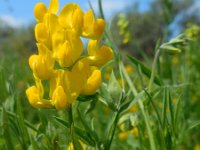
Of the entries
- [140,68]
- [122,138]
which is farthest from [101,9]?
[122,138]

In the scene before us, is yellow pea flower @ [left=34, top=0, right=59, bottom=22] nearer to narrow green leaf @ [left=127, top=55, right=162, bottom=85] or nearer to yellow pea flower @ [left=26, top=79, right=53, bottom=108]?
yellow pea flower @ [left=26, top=79, right=53, bottom=108]

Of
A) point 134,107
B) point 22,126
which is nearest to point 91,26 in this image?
point 22,126

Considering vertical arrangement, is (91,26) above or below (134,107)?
above

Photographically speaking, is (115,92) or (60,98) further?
(115,92)

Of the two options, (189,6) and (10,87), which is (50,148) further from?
(189,6)

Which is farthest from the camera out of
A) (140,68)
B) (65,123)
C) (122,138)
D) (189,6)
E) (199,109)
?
(189,6)

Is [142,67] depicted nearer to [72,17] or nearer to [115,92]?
[115,92]
